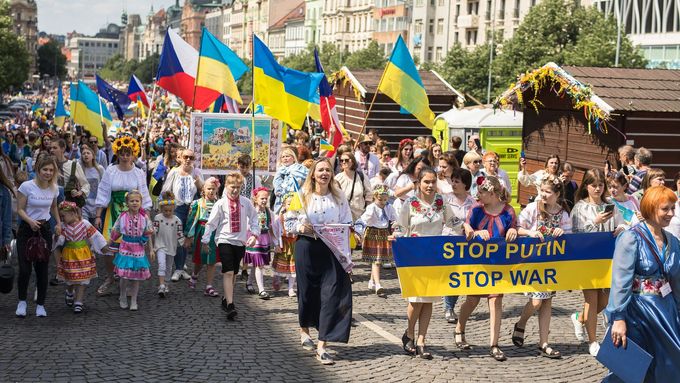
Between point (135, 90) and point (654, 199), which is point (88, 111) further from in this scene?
point (654, 199)

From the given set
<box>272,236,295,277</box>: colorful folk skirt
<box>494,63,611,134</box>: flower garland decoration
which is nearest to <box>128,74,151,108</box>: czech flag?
<box>494,63,611,134</box>: flower garland decoration

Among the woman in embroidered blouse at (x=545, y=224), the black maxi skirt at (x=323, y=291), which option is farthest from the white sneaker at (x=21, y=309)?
the woman in embroidered blouse at (x=545, y=224)

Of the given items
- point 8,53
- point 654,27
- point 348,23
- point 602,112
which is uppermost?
point 348,23

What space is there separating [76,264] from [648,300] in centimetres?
633

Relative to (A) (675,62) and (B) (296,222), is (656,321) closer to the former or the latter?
(B) (296,222)

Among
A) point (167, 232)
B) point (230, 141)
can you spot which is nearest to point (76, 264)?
point (167, 232)

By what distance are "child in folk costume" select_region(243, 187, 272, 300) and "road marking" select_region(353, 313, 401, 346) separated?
1.47 meters

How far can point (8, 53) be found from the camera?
7581 centimetres

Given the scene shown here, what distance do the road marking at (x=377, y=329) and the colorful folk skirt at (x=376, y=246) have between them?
1.78 metres

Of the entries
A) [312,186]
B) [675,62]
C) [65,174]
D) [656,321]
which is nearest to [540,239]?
[312,186]

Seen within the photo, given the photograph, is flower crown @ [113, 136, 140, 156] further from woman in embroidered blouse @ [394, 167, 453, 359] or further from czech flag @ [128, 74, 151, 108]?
czech flag @ [128, 74, 151, 108]

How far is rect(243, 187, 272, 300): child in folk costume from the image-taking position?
12.1 metres

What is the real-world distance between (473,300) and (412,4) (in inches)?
3118

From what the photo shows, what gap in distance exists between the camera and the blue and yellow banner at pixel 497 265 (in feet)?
30.0
